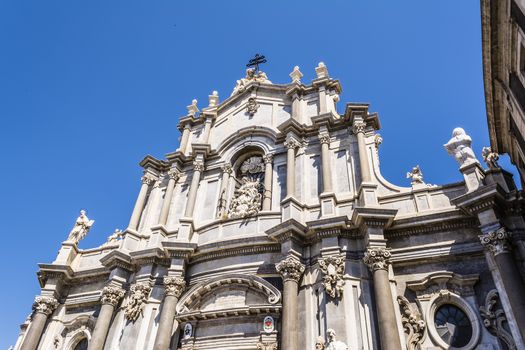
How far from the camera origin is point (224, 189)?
17.1m

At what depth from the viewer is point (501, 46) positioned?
11602 millimetres

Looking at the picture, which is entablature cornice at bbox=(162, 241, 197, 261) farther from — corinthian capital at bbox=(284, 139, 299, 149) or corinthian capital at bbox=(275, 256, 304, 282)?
corinthian capital at bbox=(284, 139, 299, 149)

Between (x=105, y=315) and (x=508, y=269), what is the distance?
12.8m

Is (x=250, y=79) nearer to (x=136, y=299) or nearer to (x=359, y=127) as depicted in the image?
(x=359, y=127)

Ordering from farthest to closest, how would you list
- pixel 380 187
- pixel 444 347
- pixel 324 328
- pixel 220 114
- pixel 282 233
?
pixel 220 114 → pixel 380 187 → pixel 282 233 → pixel 324 328 → pixel 444 347

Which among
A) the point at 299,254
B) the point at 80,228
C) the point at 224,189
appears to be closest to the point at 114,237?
the point at 80,228

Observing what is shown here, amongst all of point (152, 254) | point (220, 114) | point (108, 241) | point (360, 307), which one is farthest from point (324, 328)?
point (220, 114)

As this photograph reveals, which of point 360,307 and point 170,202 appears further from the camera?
point 170,202

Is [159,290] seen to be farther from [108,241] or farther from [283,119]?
[283,119]

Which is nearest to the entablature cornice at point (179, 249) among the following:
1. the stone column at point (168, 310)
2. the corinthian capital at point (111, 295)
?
the stone column at point (168, 310)

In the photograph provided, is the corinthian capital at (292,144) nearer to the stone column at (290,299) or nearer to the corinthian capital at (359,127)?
the corinthian capital at (359,127)

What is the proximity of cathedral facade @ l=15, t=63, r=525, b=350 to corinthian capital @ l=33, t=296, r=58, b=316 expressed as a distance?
0.15ft

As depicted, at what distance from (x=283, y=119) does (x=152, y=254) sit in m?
8.40

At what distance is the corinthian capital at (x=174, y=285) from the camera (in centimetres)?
1355
